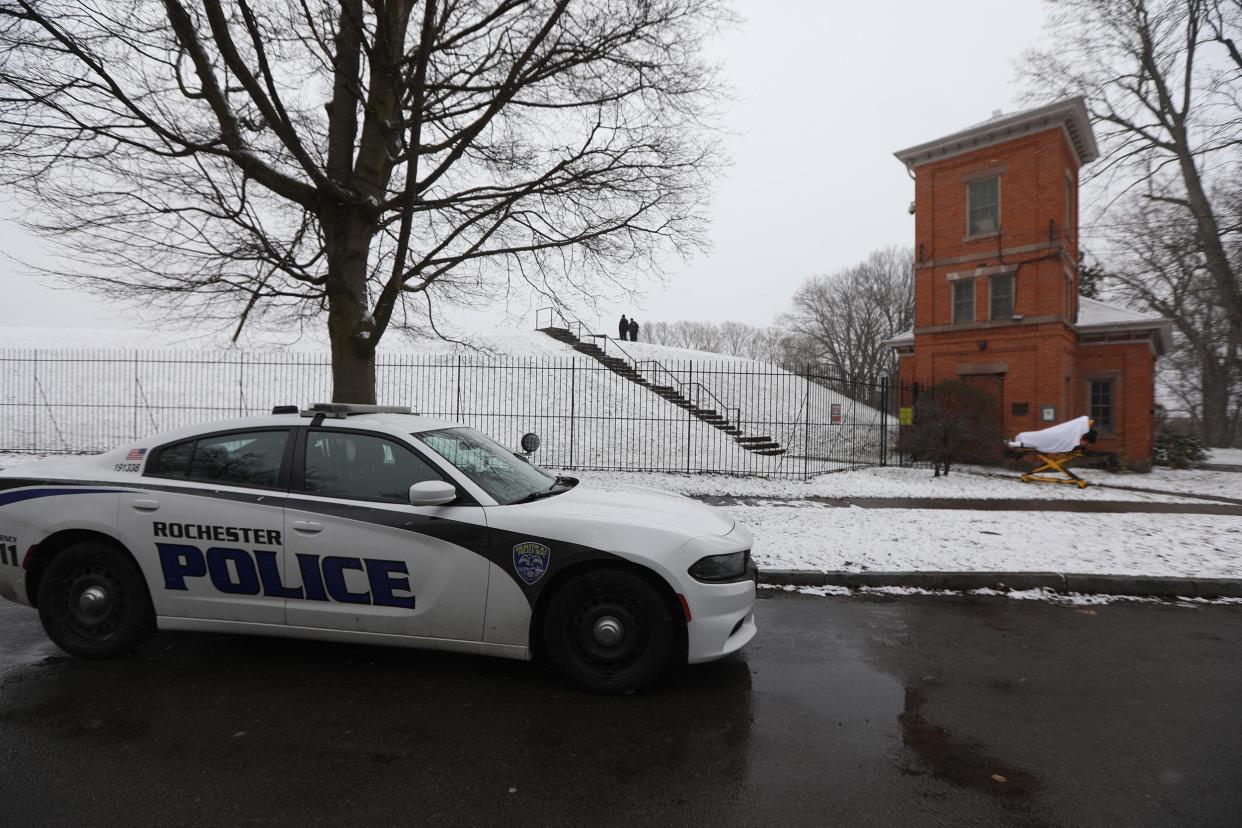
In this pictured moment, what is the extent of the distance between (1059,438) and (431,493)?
47.5 ft

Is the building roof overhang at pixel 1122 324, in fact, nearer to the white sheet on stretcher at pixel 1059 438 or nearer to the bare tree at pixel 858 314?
the white sheet on stretcher at pixel 1059 438

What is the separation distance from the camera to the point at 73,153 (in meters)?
7.68

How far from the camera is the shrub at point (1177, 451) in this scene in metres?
19.0

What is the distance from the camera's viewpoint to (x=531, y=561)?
11.9 feet

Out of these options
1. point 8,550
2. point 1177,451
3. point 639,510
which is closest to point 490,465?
point 639,510

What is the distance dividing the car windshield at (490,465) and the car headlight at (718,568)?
1179 mm

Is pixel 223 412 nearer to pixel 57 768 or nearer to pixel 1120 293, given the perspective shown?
pixel 57 768

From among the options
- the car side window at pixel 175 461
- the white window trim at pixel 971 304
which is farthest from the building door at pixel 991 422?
the car side window at pixel 175 461

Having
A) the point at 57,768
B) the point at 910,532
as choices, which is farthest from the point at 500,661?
the point at 910,532

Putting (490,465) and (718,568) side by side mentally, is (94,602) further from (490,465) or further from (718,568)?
(718,568)

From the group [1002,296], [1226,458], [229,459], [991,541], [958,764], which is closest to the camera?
[958,764]

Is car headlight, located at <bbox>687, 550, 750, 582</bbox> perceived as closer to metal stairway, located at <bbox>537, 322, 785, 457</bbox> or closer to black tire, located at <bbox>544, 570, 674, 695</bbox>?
black tire, located at <bbox>544, 570, 674, 695</bbox>

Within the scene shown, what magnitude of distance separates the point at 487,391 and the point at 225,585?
59.3 feet

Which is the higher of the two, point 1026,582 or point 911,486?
point 911,486
